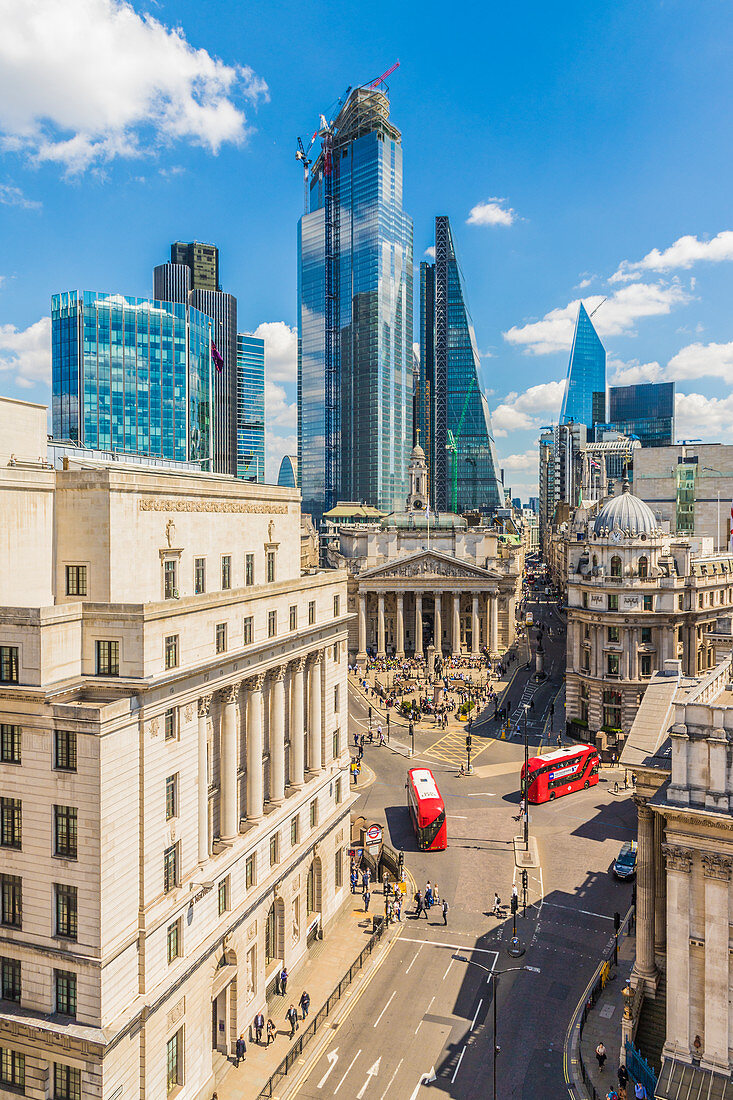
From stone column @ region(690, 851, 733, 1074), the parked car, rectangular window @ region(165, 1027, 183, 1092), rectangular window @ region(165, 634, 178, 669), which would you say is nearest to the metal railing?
rectangular window @ region(165, 1027, 183, 1092)

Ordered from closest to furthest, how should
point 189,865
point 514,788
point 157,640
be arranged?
point 157,640, point 189,865, point 514,788

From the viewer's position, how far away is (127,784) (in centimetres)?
2905

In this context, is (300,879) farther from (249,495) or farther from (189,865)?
(249,495)

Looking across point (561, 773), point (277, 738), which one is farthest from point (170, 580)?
point (561, 773)

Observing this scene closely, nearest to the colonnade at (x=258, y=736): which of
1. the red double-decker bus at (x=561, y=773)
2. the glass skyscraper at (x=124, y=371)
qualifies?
the red double-decker bus at (x=561, y=773)

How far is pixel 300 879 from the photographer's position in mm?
44844

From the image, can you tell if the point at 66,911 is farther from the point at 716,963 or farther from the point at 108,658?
the point at 716,963

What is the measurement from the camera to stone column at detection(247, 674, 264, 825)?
4073 cm

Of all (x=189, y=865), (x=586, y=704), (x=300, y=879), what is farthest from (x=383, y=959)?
(x=586, y=704)

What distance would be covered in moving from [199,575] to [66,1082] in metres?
21.4

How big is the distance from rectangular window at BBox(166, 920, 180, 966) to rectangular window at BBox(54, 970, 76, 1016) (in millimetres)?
4024

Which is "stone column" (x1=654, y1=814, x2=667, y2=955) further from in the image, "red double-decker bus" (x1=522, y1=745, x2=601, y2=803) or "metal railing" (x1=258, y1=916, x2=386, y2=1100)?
"red double-decker bus" (x1=522, y1=745, x2=601, y2=803)

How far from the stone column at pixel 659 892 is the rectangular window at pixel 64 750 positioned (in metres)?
25.9

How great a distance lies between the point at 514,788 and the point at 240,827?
37683 millimetres
